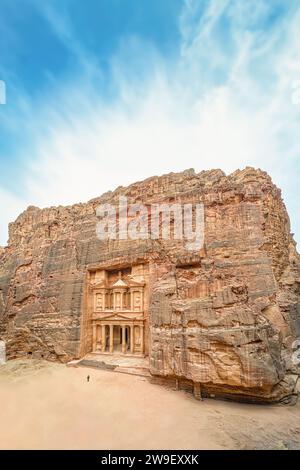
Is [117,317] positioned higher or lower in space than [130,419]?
higher

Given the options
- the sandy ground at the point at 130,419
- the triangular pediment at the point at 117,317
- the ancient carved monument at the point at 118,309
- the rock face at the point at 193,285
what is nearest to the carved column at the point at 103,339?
the ancient carved monument at the point at 118,309

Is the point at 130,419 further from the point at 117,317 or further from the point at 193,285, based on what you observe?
the point at 117,317

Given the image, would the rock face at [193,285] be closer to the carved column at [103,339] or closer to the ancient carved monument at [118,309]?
the ancient carved monument at [118,309]

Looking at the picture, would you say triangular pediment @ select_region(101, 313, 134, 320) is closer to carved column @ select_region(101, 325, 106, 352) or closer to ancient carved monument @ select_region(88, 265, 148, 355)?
ancient carved monument @ select_region(88, 265, 148, 355)

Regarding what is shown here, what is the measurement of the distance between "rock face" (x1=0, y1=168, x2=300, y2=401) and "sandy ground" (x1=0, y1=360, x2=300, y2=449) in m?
1.13

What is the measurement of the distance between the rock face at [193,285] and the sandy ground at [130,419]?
1127mm

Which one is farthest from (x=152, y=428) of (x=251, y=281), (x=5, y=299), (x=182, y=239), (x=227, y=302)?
(x=5, y=299)

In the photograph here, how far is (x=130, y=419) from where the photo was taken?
34.3 feet

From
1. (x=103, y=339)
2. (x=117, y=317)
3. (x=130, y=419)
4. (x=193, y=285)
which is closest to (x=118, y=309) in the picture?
(x=117, y=317)

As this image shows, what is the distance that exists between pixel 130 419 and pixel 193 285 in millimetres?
7557

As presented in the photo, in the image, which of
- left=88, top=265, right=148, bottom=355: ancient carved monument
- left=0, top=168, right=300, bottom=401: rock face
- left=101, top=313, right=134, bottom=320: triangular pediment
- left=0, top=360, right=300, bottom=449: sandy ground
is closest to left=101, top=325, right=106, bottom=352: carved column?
left=88, top=265, right=148, bottom=355: ancient carved monument

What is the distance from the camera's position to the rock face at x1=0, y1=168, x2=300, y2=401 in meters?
11.7

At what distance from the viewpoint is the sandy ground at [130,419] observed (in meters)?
8.88

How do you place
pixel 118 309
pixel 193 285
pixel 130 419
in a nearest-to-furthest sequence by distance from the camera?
pixel 130 419
pixel 193 285
pixel 118 309
